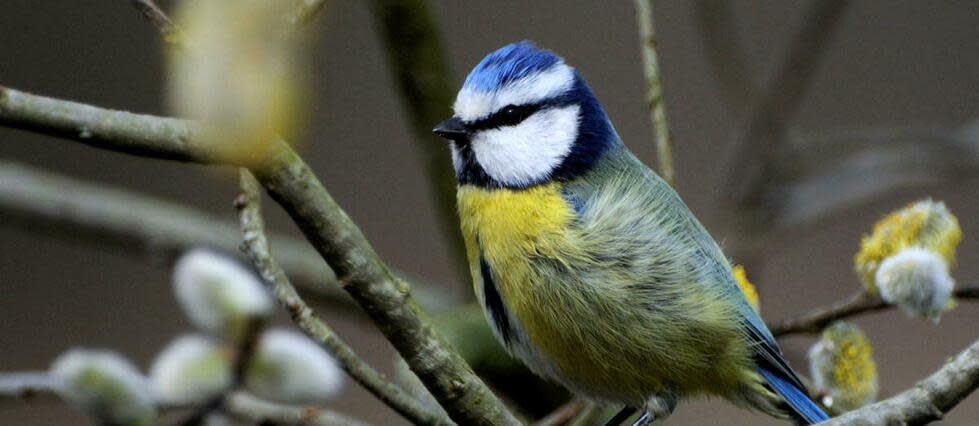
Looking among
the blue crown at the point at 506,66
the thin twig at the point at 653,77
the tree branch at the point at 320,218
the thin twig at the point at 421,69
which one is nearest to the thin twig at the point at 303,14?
the tree branch at the point at 320,218

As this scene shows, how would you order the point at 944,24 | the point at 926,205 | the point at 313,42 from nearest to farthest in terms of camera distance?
1. the point at 313,42
2. the point at 926,205
3. the point at 944,24

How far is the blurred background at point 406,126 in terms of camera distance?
8.36 feet

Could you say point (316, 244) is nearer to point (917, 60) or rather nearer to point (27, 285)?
point (27, 285)

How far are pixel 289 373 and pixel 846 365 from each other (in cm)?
53

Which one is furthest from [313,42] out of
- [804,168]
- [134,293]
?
[134,293]

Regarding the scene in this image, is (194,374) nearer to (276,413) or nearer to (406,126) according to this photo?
(276,413)

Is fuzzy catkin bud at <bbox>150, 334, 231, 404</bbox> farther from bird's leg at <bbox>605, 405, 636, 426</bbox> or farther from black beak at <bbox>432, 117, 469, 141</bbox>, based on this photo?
bird's leg at <bbox>605, 405, 636, 426</bbox>

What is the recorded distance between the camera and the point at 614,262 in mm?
1104

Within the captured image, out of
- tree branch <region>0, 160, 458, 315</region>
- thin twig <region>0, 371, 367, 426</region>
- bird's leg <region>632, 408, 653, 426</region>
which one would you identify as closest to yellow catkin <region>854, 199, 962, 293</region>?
bird's leg <region>632, 408, 653, 426</region>

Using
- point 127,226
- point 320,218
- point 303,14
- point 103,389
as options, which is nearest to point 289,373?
point 103,389

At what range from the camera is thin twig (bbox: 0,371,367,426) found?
870 mm

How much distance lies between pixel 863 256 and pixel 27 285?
2241 millimetres

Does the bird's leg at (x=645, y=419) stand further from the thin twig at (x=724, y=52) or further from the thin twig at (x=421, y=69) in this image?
the thin twig at (x=724, y=52)

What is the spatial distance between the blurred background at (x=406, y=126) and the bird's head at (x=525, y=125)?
4.39 ft
